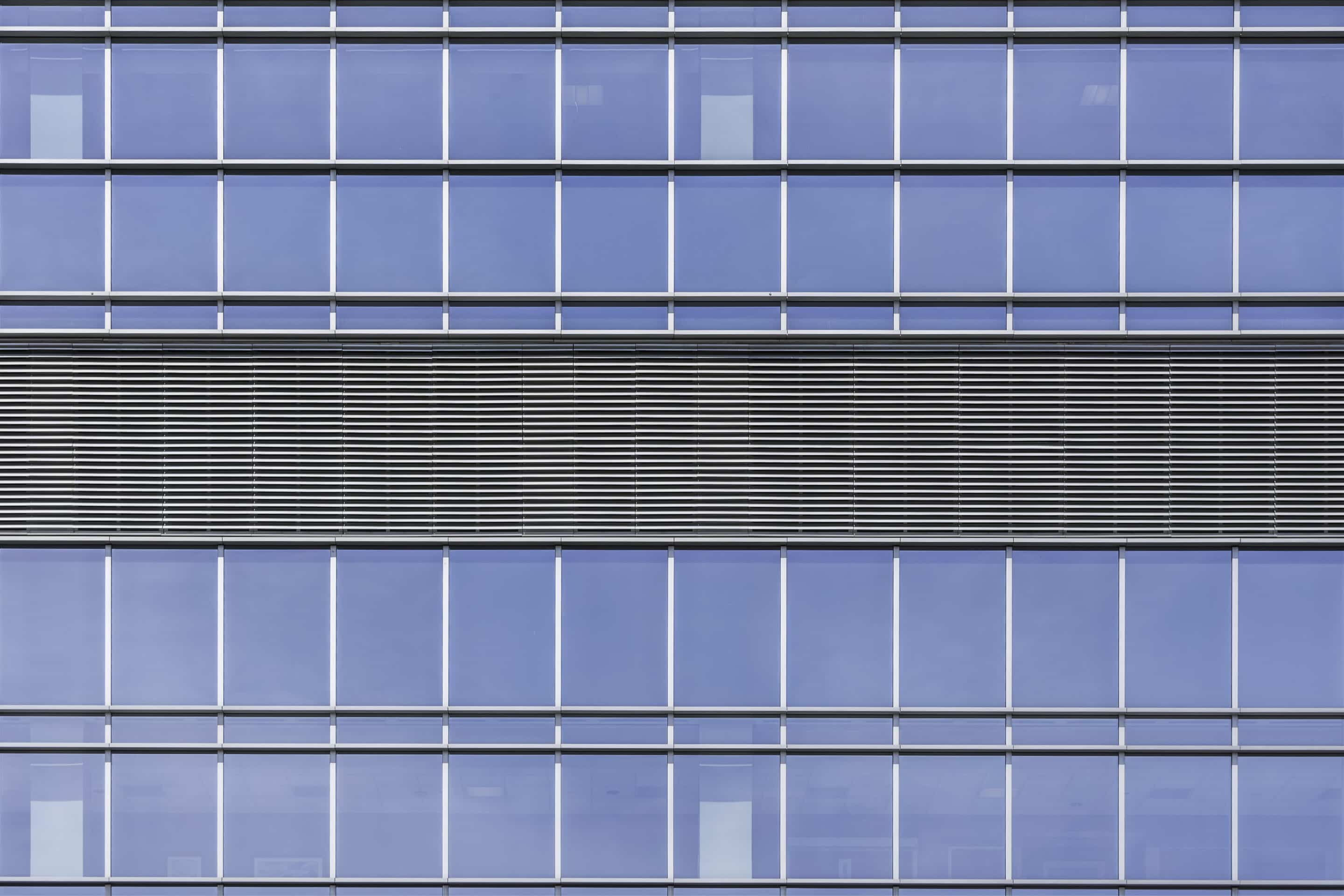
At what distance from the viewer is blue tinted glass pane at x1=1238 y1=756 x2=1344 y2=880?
13.8 metres

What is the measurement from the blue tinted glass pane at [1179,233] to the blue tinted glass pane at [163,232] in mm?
11152

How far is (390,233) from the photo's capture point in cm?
1425

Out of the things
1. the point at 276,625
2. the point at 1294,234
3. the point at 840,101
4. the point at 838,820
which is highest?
the point at 840,101

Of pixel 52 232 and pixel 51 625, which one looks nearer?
pixel 51 625

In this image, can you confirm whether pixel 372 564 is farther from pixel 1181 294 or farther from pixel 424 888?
pixel 1181 294

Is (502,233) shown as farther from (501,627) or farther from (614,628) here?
(614,628)

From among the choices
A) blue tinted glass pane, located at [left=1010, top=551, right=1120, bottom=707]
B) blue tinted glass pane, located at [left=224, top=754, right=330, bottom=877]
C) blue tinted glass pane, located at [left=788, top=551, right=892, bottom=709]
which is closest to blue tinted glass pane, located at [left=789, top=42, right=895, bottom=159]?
blue tinted glass pane, located at [left=788, top=551, right=892, bottom=709]

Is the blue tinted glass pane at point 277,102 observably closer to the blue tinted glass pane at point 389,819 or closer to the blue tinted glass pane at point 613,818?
the blue tinted glass pane at point 389,819

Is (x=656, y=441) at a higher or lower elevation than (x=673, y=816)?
higher

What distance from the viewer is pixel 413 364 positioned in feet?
46.2

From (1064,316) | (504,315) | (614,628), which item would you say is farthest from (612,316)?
(1064,316)

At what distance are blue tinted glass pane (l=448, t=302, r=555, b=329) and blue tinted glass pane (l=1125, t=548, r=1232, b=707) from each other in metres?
7.57

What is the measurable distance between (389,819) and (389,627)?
7.37ft

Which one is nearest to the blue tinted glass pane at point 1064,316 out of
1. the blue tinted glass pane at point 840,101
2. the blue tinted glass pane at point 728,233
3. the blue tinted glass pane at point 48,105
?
the blue tinted glass pane at point 840,101
